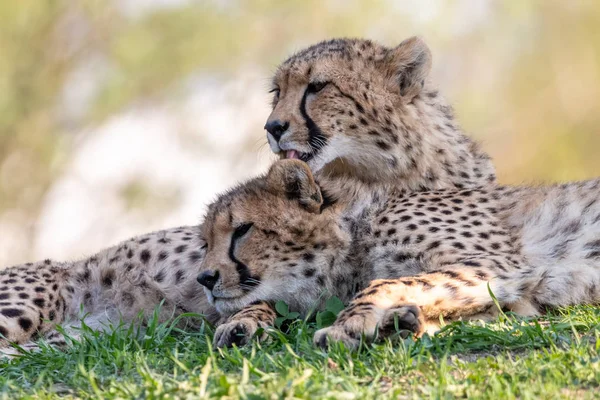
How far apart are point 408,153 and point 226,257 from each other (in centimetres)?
114

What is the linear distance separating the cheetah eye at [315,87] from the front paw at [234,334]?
1585 millimetres

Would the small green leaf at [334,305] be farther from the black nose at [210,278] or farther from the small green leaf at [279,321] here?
the black nose at [210,278]

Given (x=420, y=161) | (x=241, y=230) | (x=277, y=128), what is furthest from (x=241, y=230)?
(x=420, y=161)

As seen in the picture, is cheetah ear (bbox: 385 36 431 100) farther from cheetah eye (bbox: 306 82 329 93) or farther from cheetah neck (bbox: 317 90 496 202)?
cheetah eye (bbox: 306 82 329 93)

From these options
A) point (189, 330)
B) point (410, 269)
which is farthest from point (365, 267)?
point (189, 330)

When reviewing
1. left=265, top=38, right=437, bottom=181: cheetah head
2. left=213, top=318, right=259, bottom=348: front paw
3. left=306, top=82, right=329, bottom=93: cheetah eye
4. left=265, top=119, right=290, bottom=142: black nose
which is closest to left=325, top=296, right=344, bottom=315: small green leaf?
left=213, top=318, right=259, bottom=348: front paw

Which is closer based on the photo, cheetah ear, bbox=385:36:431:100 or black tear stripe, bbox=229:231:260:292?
black tear stripe, bbox=229:231:260:292

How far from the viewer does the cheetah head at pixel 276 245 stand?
11.8 ft

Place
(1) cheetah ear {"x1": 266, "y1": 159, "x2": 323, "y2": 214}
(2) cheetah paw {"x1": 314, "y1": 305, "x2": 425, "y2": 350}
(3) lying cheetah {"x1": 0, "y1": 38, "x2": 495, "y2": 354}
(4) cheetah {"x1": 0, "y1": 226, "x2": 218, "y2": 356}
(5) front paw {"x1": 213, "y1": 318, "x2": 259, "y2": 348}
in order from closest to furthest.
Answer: (2) cheetah paw {"x1": 314, "y1": 305, "x2": 425, "y2": 350} < (5) front paw {"x1": 213, "y1": 318, "x2": 259, "y2": 348} < (1) cheetah ear {"x1": 266, "y1": 159, "x2": 323, "y2": 214} < (4) cheetah {"x1": 0, "y1": 226, "x2": 218, "y2": 356} < (3) lying cheetah {"x1": 0, "y1": 38, "x2": 495, "y2": 354}

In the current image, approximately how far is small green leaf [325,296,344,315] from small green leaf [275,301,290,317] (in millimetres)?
158

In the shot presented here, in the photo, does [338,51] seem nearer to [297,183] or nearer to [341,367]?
[297,183]

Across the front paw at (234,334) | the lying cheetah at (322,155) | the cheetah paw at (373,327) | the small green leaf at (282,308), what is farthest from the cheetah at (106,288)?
the cheetah paw at (373,327)

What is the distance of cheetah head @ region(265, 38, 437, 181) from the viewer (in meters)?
4.26

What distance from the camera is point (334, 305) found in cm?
349
